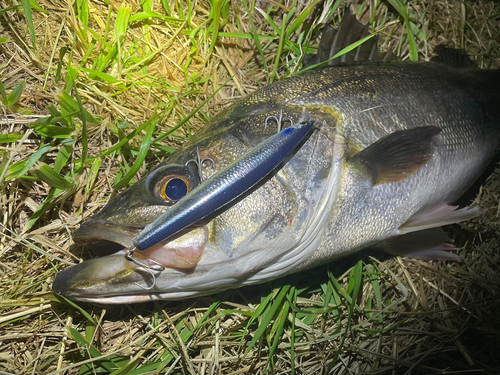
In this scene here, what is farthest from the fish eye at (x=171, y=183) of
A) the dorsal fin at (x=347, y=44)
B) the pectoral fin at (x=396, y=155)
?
the dorsal fin at (x=347, y=44)

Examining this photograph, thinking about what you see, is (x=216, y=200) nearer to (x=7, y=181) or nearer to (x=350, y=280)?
(x=350, y=280)

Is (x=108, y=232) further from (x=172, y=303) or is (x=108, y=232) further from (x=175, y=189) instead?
(x=172, y=303)

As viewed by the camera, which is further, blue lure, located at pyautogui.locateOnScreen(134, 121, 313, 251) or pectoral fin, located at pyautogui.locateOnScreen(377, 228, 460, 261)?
pectoral fin, located at pyautogui.locateOnScreen(377, 228, 460, 261)

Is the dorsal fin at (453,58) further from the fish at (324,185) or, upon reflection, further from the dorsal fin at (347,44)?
Result: the dorsal fin at (347,44)

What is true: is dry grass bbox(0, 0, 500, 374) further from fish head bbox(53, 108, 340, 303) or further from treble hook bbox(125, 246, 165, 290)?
treble hook bbox(125, 246, 165, 290)

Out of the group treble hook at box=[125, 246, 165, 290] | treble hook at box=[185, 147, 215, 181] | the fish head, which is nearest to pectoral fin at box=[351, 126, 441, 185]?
the fish head

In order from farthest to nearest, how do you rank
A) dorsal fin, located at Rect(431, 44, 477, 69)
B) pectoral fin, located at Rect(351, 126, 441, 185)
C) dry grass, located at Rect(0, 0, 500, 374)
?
1. dorsal fin, located at Rect(431, 44, 477, 69)
2. dry grass, located at Rect(0, 0, 500, 374)
3. pectoral fin, located at Rect(351, 126, 441, 185)
